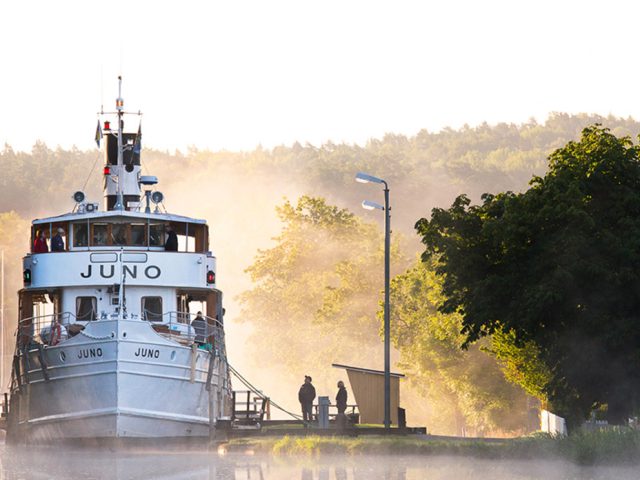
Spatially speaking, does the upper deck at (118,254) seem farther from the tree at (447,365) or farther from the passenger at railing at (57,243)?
the tree at (447,365)

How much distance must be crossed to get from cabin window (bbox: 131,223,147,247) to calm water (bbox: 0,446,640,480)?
977 centimetres

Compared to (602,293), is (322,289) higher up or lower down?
higher up

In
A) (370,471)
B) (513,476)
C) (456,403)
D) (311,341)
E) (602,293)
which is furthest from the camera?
(311,341)

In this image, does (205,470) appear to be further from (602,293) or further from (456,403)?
(456,403)

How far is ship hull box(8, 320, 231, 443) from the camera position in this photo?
129 feet

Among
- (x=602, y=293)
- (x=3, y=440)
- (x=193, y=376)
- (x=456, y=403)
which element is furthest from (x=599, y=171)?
(x=456, y=403)

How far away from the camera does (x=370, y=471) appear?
29.2 meters

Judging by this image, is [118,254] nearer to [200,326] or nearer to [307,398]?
[200,326]

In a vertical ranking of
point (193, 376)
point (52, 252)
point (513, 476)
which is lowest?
point (513, 476)

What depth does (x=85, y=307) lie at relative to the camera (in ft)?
146

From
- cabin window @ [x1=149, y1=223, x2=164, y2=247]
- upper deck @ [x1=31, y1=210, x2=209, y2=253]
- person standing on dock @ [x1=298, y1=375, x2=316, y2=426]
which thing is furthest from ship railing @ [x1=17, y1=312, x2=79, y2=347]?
person standing on dock @ [x1=298, y1=375, x2=316, y2=426]

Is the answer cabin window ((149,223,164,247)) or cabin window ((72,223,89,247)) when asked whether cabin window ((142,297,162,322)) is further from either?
cabin window ((72,223,89,247))

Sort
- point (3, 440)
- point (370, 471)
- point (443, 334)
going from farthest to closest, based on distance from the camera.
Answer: point (443, 334)
point (3, 440)
point (370, 471)

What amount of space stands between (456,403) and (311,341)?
16.9m
